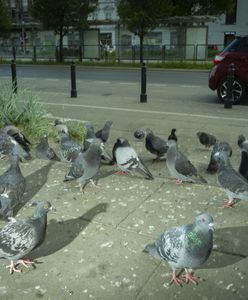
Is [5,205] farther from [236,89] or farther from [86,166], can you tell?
[236,89]

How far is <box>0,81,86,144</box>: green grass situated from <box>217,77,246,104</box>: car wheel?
549cm

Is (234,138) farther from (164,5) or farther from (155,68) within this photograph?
(164,5)

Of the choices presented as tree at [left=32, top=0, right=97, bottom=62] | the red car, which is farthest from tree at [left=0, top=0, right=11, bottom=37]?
the red car

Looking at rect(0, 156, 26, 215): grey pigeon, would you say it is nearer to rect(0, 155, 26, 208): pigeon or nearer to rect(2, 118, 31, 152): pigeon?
rect(0, 155, 26, 208): pigeon

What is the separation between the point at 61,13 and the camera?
32531 millimetres

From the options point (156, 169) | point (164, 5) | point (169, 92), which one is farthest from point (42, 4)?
point (156, 169)

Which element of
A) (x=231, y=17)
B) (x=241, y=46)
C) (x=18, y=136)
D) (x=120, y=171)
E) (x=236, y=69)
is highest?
(x=231, y=17)

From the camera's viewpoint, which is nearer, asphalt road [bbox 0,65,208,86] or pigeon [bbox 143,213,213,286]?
pigeon [bbox 143,213,213,286]

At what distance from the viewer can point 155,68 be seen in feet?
88.7

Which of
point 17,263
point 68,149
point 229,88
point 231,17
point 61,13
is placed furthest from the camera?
point 231,17

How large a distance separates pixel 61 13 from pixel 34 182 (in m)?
29.4

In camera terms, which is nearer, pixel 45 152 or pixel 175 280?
pixel 175 280

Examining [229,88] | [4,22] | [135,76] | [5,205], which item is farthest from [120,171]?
[4,22]

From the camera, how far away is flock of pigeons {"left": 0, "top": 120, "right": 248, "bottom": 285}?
319 centimetres
